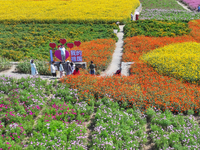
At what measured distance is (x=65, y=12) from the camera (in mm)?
34750

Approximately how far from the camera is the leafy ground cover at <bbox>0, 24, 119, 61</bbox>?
1728 centimetres

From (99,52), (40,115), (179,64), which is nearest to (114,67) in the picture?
(99,52)

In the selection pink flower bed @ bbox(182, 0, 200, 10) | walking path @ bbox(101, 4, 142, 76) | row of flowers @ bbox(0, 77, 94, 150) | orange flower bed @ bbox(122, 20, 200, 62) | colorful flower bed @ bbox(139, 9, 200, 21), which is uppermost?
pink flower bed @ bbox(182, 0, 200, 10)

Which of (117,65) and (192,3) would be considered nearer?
(117,65)

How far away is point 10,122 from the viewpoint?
7641 mm

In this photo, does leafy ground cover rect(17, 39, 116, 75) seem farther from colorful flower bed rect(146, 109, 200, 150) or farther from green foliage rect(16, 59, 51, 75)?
colorful flower bed rect(146, 109, 200, 150)

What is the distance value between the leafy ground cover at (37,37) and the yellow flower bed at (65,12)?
4.34 metres

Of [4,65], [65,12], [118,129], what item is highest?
[65,12]

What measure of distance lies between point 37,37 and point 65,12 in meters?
14.6

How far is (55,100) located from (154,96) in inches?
192

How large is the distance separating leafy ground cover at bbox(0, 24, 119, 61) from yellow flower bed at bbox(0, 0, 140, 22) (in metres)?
4.34

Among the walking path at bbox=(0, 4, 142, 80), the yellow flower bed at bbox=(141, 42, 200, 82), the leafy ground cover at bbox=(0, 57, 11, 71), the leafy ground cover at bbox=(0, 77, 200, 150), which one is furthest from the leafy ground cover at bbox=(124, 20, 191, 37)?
the leafy ground cover at bbox=(0, 77, 200, 150)

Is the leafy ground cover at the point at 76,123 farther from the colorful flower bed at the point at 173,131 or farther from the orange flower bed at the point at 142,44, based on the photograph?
the orange flower bed at the point at 142,44

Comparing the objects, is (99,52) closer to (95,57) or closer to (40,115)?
(95,57)
